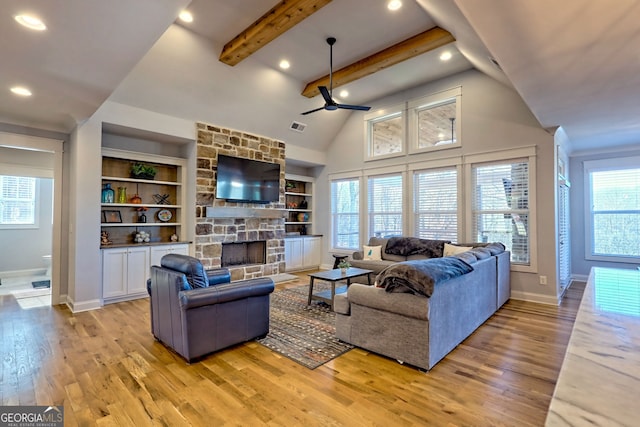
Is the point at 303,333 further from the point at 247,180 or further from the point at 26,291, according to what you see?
the point at 26,291

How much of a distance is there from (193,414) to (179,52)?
4.60 metres

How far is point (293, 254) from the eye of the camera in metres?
7.59

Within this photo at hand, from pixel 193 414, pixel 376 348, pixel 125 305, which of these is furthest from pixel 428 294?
pixel 125 305

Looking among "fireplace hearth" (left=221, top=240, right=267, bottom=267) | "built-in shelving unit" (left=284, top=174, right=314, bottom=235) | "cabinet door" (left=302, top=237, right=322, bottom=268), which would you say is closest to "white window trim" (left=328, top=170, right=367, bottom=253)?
"cabinet door" (left=302, top=237, right=322, bottom=268)

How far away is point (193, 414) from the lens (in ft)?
7.11

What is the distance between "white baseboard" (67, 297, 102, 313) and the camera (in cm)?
441

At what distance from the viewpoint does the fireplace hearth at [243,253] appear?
21.2ft

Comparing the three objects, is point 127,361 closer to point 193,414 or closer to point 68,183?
point 193,414

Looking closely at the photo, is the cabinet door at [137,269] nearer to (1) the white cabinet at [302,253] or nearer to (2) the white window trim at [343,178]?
(1) the white cabinet at [302,253]

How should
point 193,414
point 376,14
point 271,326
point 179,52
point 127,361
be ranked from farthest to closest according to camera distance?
point 179,52 < point 376,14 < point 271,326 < point 127,361 < point 193,414

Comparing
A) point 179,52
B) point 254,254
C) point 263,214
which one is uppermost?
point 179,52

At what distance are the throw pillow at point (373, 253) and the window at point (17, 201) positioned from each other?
Result: 7413 mm

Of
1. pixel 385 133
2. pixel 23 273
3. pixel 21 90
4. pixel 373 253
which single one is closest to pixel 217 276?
pixel 21 90

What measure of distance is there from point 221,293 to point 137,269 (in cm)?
287
